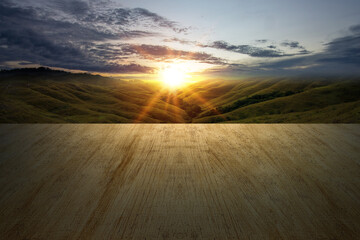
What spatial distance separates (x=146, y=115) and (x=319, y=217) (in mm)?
55235

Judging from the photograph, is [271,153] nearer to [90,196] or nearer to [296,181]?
[296,181]

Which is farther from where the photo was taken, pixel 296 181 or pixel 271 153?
pixel 271 153

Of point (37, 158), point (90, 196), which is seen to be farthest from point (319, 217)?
point (37, 158)

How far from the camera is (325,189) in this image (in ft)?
3.58

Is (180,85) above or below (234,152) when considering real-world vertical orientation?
below

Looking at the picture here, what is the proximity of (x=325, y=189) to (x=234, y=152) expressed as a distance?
0.55 m

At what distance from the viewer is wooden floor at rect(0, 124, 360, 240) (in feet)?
2.74

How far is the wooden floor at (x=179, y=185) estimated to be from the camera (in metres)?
0.84

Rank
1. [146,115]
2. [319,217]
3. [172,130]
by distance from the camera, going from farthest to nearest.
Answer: [146,115] → [172,130] → [319,217]

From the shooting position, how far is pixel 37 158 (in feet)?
4.75

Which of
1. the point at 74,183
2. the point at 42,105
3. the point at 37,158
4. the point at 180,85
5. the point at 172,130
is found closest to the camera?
the point at 74,183

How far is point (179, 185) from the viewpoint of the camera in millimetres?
1112

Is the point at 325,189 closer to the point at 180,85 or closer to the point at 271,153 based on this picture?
the point at 271,153

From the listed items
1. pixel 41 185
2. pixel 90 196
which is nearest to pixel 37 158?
pixel 41 185
